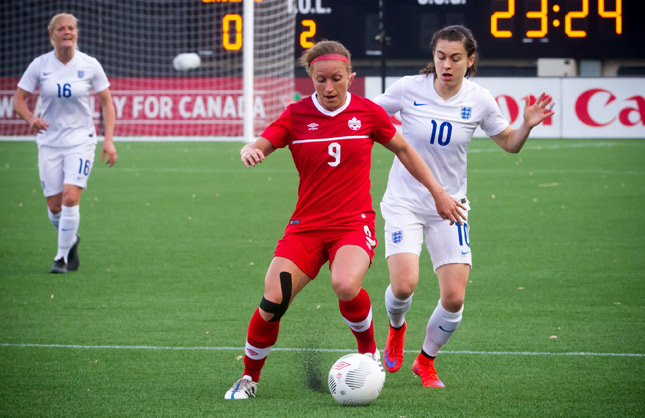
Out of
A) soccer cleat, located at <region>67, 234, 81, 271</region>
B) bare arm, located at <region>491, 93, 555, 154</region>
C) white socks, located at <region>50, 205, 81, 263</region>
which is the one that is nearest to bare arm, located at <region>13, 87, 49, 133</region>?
white socks, located at <region>50, 205, 81, 263</region>

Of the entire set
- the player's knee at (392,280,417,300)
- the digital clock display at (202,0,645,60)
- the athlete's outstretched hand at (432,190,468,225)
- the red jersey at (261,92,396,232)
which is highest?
the digital clock display at (202,0,645,60)

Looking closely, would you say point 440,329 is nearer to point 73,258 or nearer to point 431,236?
point 431,236

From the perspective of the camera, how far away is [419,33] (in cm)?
2548

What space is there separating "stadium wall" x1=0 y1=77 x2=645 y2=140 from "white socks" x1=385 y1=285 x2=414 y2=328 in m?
21.0

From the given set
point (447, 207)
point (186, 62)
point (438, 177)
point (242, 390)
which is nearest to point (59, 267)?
point (242, 390)

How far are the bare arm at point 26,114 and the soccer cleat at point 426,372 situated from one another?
4.82 meters

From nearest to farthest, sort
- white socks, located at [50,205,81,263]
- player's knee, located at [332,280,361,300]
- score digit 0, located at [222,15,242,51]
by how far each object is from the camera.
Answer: player's knee, located at [332,280,361,300] < white socks, located at [50,205,81,263] < score digit 0, located at [222,15,242,51]

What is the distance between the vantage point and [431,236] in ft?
19.0

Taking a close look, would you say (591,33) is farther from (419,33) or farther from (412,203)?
(412,203)

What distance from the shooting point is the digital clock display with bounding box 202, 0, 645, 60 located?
2414 cm

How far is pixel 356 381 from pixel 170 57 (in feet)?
87.2

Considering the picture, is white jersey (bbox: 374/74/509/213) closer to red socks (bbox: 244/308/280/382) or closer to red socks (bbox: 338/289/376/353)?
red socks (bbox: 338/289/376/353)

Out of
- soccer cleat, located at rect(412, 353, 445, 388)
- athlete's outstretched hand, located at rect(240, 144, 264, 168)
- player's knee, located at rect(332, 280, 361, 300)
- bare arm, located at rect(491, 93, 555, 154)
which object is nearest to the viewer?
athlete's outstretched hand, located at rect(240, 144, 264, 168)

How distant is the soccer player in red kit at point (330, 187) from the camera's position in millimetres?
5172
